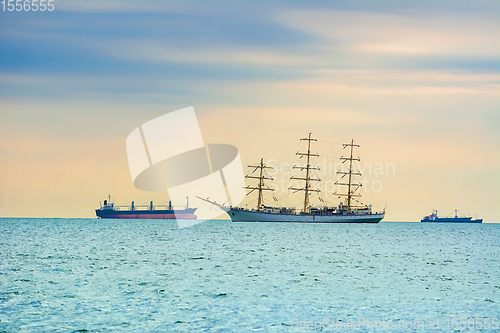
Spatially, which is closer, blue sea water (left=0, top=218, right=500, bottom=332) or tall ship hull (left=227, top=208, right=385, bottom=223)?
blue sea water (left=0, top=218, right=500, bottom=332)

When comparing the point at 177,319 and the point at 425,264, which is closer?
the point at 177,319

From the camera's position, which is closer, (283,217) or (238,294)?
(238,294)

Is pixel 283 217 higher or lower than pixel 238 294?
higher

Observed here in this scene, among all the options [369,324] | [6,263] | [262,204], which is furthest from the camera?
[262,204]

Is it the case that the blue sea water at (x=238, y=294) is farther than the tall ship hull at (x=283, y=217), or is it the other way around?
the tall ship hull at (x=283, y=217)

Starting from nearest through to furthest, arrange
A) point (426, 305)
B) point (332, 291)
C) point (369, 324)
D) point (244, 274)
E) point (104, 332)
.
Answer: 1. point (104, 332)
2. point (369, 324)
3. point (426, 305)
4. point (332, 291)
5. point (244, 274)

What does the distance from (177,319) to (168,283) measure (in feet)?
36.6

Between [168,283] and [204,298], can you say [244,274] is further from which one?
[204,298]

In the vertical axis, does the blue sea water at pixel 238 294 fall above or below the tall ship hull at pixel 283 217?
below

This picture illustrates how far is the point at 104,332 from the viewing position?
2383 centimetres

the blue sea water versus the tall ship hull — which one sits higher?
the tall ship hull

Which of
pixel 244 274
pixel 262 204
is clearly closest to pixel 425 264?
pixel 244 274

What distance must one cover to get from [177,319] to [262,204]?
16005 cm

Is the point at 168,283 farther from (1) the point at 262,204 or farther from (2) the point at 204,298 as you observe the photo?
(1) the point at 262,204
